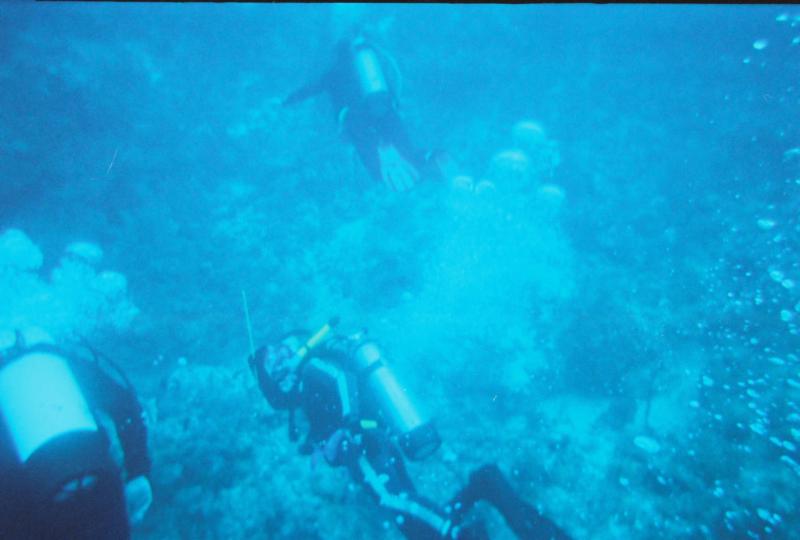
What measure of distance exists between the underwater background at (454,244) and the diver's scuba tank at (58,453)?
54.7 inches

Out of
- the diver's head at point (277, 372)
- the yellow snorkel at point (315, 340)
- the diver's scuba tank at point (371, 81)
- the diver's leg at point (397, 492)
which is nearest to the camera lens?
the diver's leg at point (397, 492)

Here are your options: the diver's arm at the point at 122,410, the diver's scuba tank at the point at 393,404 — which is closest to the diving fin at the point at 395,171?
the diver's scuba tank at the point at 393,404

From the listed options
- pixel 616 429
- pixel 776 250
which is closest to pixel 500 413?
pixel 616 429

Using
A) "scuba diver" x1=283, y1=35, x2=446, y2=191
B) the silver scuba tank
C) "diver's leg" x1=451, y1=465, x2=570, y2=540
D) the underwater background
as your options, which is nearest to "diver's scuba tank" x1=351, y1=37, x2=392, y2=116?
"scuba diver" x1=283, y1=35, x2=446, y2=191

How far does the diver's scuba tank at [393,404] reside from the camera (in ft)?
15.5

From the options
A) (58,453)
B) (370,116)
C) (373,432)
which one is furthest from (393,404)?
(370,116)

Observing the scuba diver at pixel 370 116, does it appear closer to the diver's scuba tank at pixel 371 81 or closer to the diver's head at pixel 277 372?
the diver's scuba tank at pixel 371 81

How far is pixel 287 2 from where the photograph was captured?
8750mm

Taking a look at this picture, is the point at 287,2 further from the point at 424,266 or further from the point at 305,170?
the point at 424,266

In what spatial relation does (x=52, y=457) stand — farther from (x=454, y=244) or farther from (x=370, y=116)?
(x=370, y=116)

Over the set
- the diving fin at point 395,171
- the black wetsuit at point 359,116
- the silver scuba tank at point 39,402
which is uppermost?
the black wetsuit at point 359,116

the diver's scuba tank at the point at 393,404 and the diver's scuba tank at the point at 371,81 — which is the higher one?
the diver's scuba tank at the point at 371,81

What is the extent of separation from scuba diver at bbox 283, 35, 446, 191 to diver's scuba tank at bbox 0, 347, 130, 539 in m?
5.32

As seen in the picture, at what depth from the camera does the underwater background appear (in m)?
5.26
